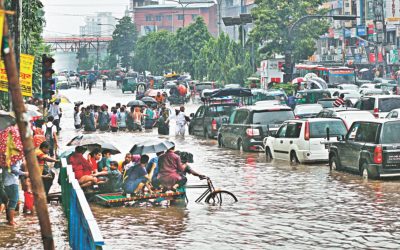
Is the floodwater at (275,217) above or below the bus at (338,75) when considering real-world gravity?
below

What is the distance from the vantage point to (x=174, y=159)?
21.5 m

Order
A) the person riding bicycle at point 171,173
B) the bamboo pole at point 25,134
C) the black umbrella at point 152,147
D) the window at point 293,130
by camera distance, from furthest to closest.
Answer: the window at point 293,130 < the black umbrella at point 152,147 < the person riding bicycle at point 171,173 < the bamboo pole at point 25,134

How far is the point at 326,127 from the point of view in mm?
30359

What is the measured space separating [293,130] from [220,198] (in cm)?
981

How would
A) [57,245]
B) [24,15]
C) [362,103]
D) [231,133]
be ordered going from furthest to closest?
[362,103]
[231,133]
[24,15]
[57,245]

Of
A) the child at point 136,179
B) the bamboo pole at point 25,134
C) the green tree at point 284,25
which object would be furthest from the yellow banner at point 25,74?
the green tree at point 284,25

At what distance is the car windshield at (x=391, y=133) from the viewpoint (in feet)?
81.7

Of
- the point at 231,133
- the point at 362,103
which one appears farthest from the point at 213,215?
the point at 362,103

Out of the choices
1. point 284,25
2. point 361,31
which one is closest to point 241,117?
point 284,25

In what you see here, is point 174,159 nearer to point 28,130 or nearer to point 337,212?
point 337,212

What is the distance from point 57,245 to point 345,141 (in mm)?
11979

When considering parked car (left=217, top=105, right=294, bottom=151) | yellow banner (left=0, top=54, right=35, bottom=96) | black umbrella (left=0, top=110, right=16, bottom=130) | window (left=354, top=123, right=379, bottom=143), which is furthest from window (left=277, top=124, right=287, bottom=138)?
black umbrella (left=0, top=110, right=16, bottom=130)

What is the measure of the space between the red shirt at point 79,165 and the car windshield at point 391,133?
283 inches

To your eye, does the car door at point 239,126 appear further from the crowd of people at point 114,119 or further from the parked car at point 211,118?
the crowd of people at point 114,119
